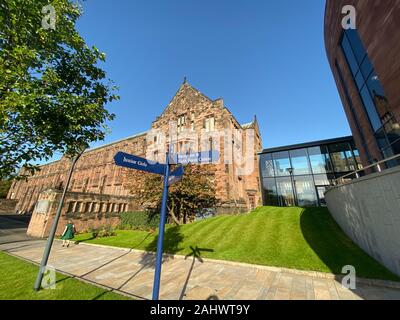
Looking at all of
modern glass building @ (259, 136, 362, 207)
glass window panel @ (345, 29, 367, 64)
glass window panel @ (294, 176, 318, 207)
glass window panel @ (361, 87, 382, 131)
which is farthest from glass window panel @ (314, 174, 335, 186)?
glass window panel @ (345, 29, 367, 64)

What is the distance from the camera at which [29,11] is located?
6.44 metres

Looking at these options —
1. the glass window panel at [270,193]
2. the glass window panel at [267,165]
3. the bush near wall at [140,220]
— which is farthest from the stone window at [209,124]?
the bush near wall at [140,220]

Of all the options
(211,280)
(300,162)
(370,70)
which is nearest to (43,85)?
(211,280)

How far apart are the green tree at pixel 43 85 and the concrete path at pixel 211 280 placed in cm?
544

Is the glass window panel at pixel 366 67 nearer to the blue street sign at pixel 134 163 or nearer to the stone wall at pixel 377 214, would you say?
the stone wall at pixel 377 214

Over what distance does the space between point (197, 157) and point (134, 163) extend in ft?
4.41

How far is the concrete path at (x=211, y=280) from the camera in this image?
5.28 meters

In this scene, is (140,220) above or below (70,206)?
below

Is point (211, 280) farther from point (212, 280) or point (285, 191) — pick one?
point (285, 191)

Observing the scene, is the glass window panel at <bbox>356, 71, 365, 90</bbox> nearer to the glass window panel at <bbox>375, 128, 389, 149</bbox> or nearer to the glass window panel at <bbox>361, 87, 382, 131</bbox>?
the glass window panel at <bbox>361, 87, 382, 131</bbox>

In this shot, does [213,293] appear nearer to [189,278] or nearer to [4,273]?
[189,278]

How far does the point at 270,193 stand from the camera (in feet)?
81.8
